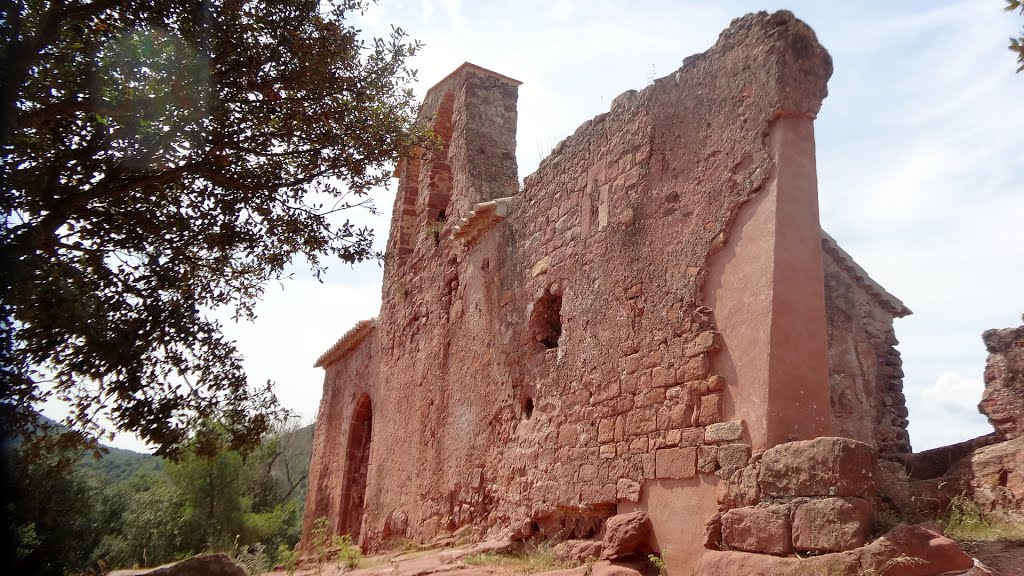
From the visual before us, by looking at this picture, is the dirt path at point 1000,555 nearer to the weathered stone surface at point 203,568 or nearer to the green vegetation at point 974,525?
the green vegetation at point 974,525

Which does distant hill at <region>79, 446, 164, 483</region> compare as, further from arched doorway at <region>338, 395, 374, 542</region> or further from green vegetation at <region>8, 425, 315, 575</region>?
arched doorway at <region>338, 395, 374, 542</region>

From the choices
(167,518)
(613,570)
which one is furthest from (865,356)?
(167,518)

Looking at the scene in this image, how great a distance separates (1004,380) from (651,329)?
556cm

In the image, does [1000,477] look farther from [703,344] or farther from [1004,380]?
[703,344]

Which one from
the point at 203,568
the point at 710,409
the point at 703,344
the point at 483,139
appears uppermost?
the point at 483,139

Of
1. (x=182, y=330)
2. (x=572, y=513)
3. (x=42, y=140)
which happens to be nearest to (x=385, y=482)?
(x=572, y=513)

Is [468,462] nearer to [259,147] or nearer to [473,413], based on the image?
[473,413]

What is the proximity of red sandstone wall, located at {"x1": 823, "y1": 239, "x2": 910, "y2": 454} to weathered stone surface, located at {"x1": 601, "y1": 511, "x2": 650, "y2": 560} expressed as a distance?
3.48 m

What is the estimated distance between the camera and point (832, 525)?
395 centimetres

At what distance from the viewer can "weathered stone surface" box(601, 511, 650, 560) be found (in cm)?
532

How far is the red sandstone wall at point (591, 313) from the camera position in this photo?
5.24 m

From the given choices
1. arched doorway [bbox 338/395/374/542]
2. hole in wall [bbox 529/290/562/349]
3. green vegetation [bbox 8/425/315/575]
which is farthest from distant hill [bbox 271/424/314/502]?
hole in wall [bbox 529/290/562/349]

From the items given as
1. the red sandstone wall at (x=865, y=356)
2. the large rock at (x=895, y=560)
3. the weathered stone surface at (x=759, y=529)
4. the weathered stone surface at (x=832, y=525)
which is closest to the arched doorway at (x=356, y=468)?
the red sandstone wall at (x=865, y=356)

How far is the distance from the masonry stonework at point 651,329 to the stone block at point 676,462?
0.05 feet
